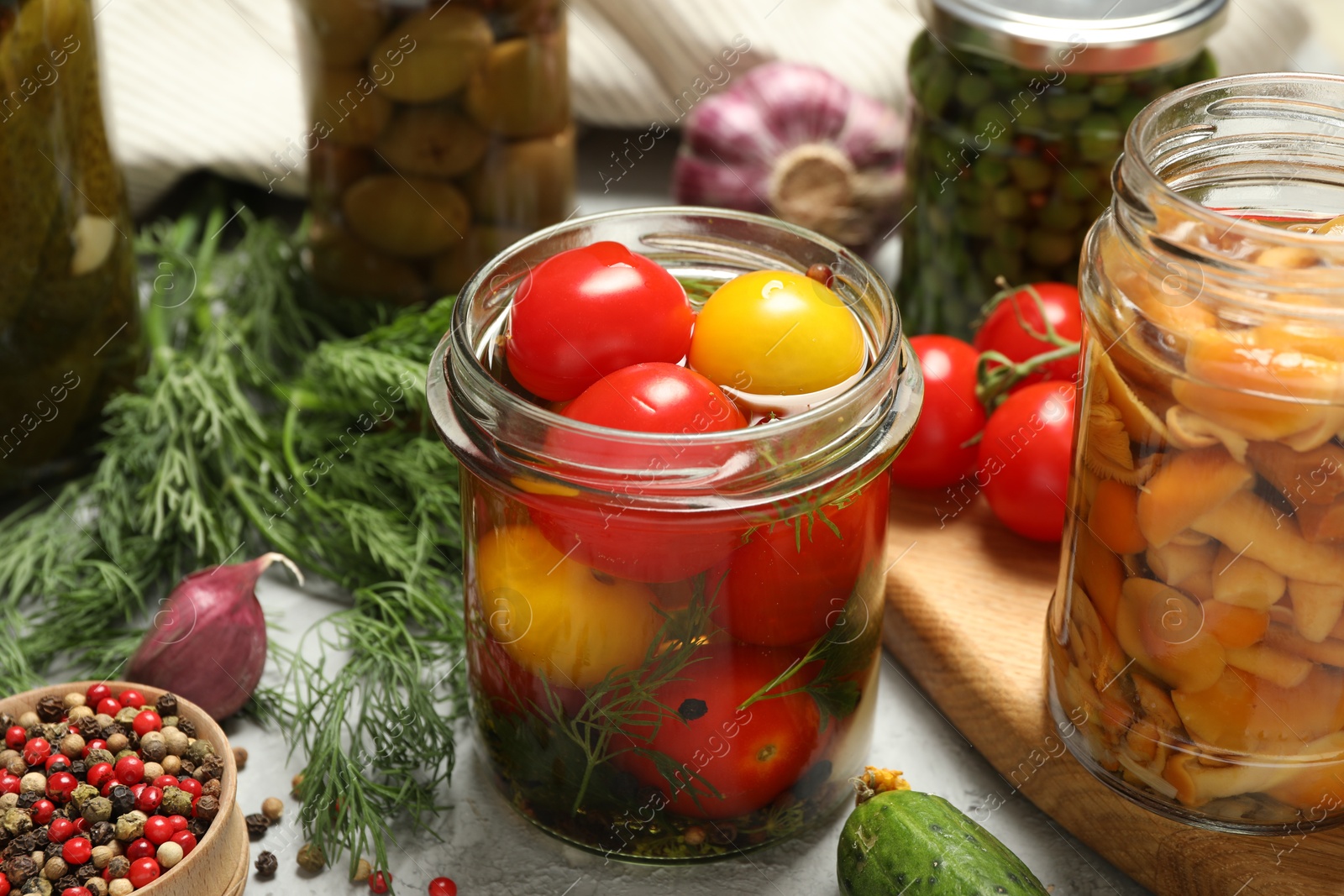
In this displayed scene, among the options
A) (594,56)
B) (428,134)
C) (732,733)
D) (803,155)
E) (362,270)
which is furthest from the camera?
(594,56)

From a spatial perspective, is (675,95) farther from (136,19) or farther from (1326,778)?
(1326,778)

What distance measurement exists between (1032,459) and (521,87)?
62cm

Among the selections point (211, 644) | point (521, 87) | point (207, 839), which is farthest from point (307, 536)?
point (521, 87)

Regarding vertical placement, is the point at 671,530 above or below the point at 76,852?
above

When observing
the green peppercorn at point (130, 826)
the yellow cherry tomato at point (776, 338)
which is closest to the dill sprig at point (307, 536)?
the green peppercorn at point (130, 826)

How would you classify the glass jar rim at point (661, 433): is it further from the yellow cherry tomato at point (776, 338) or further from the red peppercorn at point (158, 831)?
the red peppercorn at point (158, 831)

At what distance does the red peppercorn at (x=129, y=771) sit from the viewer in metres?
0.90

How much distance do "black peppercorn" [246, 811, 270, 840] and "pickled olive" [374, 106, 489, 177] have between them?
0.65m

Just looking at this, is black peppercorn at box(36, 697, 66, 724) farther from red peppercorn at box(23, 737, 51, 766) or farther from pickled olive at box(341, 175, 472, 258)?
pickled olive at box(341, 175, 472, 258)

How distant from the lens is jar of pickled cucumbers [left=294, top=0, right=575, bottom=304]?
4.26 ft

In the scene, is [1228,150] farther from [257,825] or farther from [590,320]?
[257,825]

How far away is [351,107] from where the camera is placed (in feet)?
4.40

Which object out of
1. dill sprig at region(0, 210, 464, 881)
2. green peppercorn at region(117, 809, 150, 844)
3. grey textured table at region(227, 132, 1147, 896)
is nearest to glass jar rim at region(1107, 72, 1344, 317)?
grey textured table at region(227, 132, 1147, 896)

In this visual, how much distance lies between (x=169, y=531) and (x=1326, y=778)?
36.6 inches
